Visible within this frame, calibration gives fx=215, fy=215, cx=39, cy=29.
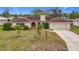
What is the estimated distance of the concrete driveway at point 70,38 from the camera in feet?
8.40

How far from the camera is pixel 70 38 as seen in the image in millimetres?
2596

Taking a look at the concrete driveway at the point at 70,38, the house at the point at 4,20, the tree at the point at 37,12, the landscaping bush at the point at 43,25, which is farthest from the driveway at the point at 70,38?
the house at the point at 4,20

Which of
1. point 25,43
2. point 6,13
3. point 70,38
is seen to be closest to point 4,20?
point 6,13

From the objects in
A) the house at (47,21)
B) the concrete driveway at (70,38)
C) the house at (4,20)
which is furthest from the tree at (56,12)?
the house at (4,20)

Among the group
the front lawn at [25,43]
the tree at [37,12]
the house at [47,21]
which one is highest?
the tree at [37,12]

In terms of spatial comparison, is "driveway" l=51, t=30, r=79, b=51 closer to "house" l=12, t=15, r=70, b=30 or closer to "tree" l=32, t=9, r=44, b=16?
"house" l=12, t=15, r=70, b=30

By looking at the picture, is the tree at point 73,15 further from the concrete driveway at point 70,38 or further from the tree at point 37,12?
the tree at point 37,12

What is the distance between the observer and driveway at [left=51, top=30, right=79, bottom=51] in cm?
256

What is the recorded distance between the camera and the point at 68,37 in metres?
2.60

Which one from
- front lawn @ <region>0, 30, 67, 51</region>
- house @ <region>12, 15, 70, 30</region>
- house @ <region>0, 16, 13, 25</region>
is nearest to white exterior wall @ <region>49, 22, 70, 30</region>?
house @ <region>12, 15, 70, 30</region>

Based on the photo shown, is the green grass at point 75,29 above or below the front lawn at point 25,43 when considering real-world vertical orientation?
above
